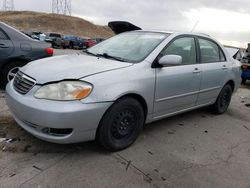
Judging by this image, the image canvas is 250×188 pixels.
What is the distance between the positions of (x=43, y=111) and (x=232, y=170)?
2.33m

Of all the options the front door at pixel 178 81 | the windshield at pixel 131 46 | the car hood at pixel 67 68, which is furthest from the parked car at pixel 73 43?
the car hood at pixel 67 68

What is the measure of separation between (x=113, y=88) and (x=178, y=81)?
4.33 feet

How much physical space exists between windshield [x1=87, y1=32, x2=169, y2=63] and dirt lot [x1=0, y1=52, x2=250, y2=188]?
1.19 metres

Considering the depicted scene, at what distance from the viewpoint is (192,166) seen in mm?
3547

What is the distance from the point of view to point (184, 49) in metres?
4.71

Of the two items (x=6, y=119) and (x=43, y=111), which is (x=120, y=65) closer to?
(x=43, y=111)

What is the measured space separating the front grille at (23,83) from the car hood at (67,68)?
52 millimetres

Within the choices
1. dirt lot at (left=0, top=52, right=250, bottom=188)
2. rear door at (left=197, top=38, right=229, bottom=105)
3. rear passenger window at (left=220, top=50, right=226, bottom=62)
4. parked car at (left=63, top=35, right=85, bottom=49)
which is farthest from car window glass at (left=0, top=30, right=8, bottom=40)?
parked car at (left=63, top=35, right=85, bottom=49)

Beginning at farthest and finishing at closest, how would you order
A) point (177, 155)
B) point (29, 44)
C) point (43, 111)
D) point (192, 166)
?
point (29, 44) → point (177, 155) → point (192, 166) → point (43, 111)

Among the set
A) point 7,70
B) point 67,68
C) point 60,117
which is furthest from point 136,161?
point 7,70

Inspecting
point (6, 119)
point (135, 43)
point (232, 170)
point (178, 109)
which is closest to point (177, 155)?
point (232, 170)

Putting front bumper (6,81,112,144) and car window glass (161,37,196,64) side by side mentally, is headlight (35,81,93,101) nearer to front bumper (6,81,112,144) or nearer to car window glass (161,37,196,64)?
front bumper (6,81,112,144)

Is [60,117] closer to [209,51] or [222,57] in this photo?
[209,51]

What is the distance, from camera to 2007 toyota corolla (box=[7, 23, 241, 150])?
10.7 ft
